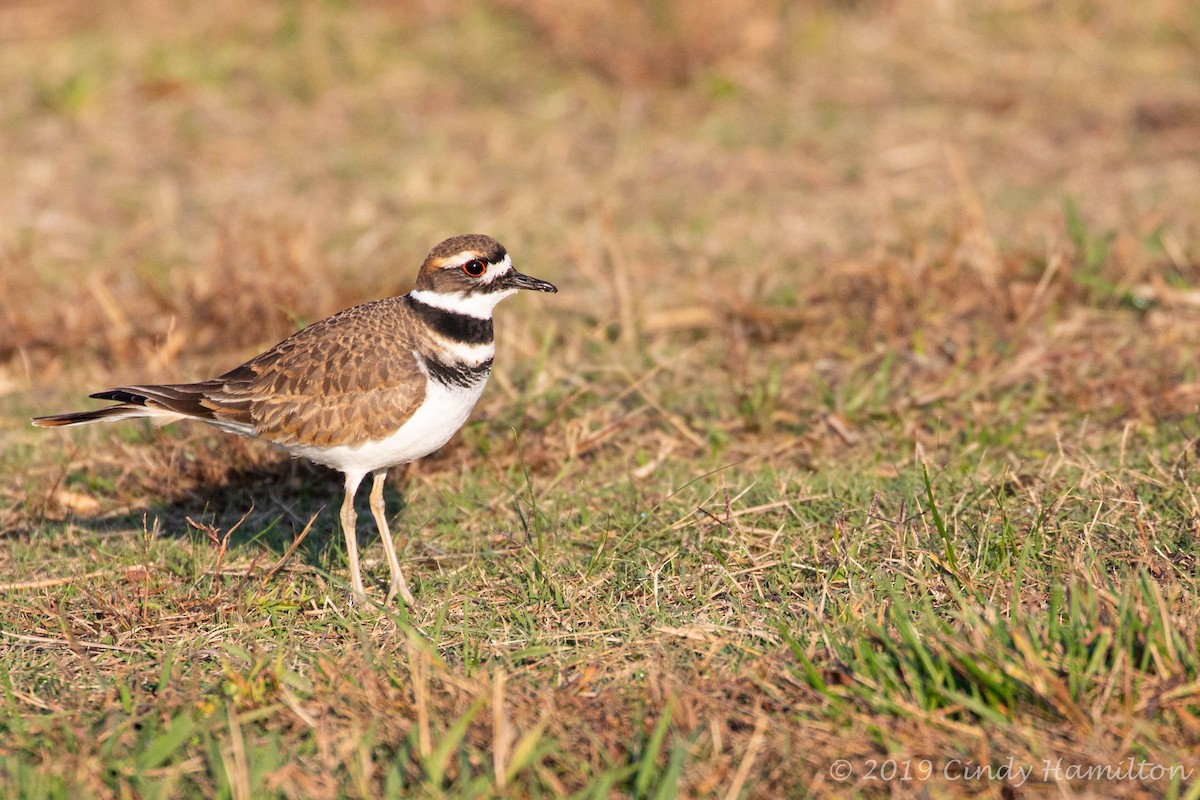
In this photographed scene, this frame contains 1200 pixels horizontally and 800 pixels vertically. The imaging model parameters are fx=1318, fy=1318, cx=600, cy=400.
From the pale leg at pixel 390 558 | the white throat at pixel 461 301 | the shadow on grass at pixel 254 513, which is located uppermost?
the white throat at pixel 461 301

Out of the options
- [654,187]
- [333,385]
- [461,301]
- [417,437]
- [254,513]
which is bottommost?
[254,513]

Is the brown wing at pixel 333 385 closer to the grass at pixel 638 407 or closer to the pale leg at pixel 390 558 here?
the pale leg at pixel 390 558

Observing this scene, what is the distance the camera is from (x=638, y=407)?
6.43m

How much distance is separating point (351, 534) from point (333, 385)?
22.9 inches

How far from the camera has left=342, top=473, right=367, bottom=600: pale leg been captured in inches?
193

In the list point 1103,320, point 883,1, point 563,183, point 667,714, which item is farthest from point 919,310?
point 883,1

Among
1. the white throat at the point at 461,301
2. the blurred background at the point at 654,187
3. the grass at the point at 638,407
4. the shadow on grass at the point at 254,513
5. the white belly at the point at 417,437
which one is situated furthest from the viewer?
the blurred background at the point at 654,187

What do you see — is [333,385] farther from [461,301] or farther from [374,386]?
[461,301]

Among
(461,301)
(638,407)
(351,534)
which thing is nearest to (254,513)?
(351,534)

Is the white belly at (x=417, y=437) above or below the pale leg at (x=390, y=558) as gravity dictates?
above

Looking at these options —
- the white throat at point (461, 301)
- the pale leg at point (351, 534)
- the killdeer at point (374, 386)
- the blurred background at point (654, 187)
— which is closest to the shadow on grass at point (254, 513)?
the pale leg at point (351, 534)

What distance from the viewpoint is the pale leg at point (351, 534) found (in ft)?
16.1

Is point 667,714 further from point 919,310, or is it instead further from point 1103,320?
point 1103,320

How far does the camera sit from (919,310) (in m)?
6.98
